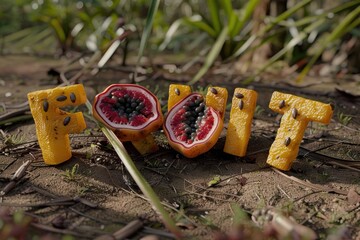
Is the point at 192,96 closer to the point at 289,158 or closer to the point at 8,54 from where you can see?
the point at 289,158

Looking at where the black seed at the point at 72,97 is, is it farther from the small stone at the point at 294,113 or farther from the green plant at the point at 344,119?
the green plant at the point at 344,119

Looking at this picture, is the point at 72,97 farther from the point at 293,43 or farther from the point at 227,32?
the point at 293,43

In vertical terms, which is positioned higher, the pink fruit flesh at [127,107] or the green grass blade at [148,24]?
the green grass blade at [148,24]

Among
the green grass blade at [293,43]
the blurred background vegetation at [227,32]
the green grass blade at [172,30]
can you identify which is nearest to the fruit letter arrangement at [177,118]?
the blurred background vegetation at [227,32]

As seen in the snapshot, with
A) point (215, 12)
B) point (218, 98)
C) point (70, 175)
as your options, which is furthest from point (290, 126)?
point (215, 12)

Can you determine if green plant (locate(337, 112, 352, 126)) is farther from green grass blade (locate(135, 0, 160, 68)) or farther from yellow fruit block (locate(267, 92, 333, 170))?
green grass blade (locate(135, 0, 160, 68))
